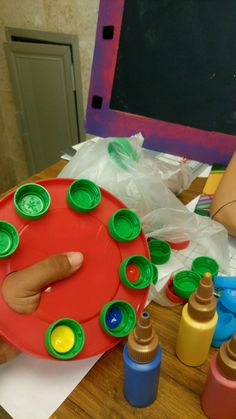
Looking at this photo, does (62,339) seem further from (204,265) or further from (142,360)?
(204,265)

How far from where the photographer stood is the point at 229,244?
0.55m

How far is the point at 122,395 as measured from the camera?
0.34 metres

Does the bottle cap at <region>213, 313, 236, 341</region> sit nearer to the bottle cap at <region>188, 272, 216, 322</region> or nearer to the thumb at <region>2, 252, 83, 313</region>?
the bottle cap at <region>188, 272, 216, 322</region>

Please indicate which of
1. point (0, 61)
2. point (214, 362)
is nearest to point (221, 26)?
point (214, 362)

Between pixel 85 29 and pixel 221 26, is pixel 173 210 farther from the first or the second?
pixel 85 29

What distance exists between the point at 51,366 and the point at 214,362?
0.20m

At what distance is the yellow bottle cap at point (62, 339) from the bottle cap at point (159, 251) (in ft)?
0.67

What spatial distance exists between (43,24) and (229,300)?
3.95 feet

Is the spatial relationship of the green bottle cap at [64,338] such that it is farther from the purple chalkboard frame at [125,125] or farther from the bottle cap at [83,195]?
the purple chalkboard frame at [125,125]

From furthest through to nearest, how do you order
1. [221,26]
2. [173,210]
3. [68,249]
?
[221,26], [173,210], [68,249]

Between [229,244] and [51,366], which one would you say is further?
[229,244]

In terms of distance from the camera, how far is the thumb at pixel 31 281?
0.35 m

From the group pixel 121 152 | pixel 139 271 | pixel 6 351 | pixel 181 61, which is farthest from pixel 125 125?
pixel 6 351

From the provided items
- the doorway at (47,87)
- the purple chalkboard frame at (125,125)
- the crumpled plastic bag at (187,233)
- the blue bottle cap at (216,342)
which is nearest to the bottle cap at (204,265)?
the crumpled plastic bag at (187,233)
